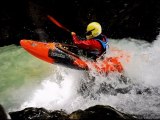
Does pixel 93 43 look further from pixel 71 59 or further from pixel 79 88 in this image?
pixel 79 88

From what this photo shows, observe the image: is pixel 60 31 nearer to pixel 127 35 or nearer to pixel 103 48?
pixel 127 35

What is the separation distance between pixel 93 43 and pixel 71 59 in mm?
764

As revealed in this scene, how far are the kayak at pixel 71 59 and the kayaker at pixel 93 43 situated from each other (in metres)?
0.24

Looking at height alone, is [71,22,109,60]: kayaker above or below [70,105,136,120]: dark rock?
above

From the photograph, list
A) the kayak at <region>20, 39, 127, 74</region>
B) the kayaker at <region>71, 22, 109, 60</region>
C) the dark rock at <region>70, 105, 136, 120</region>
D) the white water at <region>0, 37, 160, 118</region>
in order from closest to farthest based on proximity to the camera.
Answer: the dark rock at <region>70, 105, 136, 120</region>, the white water at <region>0, 37, 160, 118</region>, the kayaker at <region>71, 22, 109, 60</region>, the kayak at <region>20, 39, 127, 74</region>

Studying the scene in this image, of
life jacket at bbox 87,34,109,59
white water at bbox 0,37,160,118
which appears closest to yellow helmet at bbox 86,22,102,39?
life jacket at bbox 87,34,109,59

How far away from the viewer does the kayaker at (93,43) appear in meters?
7.94

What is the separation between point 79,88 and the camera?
8508mm

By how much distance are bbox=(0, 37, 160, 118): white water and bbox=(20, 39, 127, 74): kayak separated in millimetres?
257

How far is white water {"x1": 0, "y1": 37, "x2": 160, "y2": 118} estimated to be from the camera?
7496 millimetres

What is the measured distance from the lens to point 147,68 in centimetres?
918

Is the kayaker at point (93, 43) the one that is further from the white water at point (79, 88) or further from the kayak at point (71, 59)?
the white water at point (79, 88)

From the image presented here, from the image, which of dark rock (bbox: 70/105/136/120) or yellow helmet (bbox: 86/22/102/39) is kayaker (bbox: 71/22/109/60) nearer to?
yellow helmet (bbox: 86/22/102/39)

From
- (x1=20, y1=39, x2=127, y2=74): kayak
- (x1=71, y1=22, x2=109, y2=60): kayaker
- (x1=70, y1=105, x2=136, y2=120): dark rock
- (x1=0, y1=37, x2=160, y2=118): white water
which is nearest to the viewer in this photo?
(x1=70, y1=105, x2=136, y2=120): dark rock
